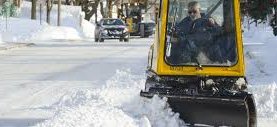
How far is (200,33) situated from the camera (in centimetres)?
931

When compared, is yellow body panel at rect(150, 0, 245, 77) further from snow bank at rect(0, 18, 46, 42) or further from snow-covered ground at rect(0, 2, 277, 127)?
snow bank at rect(0, 18, 46, 42)

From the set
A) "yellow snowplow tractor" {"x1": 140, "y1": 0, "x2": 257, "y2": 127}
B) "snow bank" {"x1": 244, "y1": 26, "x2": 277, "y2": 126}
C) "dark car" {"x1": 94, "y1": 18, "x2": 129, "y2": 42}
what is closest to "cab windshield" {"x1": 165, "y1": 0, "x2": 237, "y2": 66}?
"yellow snowplow tractor" {"x1": 140, "y1": 0, "x2": 257, "y2": 127}

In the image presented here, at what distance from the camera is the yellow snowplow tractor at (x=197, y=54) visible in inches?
A: 348

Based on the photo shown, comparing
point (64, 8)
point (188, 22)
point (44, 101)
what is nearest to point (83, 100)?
point (44, 101)

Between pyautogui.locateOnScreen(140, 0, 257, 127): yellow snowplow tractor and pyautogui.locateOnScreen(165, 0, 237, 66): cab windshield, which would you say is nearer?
pyautogui.locateOnScreen(140, 0, 257, 127): yellow snowplow tractor

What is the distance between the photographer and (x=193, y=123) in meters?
8.85

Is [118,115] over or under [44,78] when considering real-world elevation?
over

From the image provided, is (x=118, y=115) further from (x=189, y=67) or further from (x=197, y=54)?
(x=197, y=54)

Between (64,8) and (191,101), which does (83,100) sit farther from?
(64,8)

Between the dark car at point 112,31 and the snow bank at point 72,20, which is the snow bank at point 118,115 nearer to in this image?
the dark car at point 112,31

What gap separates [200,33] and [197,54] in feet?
1.01

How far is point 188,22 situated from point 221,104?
141 centimetres

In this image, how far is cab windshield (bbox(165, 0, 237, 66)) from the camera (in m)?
9.21

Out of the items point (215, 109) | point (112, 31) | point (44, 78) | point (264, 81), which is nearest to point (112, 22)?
point (112, 31)
